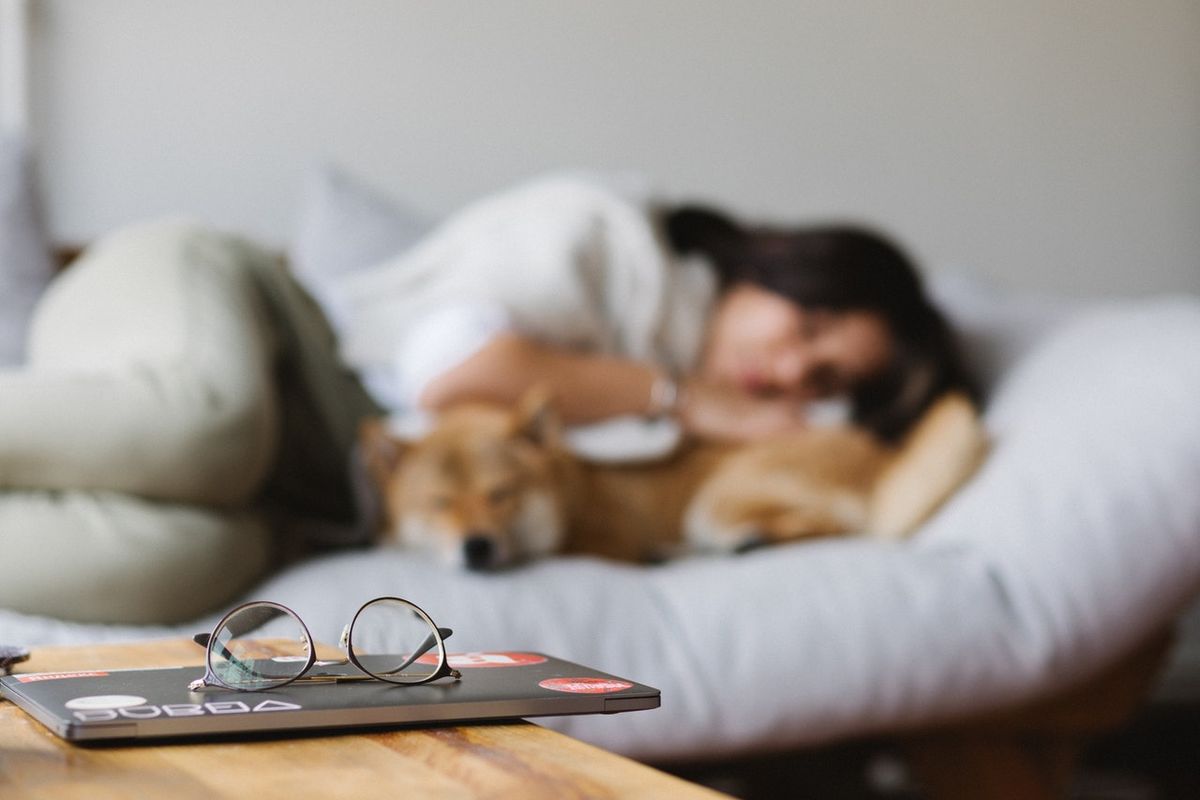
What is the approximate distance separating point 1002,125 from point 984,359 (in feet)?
2.89

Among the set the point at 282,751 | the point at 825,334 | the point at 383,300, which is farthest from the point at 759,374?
the point at 282,751

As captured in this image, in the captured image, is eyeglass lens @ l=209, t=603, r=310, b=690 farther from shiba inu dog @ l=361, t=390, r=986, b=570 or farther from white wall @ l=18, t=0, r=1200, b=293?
white wall @ l=18, t=0, r=1200, b=293

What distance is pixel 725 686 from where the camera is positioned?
114cm

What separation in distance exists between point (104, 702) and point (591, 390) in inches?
44.4

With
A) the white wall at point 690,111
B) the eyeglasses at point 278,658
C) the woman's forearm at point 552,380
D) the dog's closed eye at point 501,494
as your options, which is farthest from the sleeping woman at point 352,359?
the eyeglasses at point 278,658

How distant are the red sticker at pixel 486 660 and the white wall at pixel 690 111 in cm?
161

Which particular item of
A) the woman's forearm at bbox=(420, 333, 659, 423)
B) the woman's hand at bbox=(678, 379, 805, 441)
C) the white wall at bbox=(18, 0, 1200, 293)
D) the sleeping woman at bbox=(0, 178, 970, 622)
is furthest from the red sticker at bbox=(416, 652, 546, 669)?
the white wall at bbox=(18, 0, 1200, 293)

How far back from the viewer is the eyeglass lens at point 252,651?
486 mm

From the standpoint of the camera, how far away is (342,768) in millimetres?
406

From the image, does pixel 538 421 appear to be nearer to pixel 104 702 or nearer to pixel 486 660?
pixel 486 660

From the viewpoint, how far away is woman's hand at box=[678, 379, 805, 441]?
163 cm

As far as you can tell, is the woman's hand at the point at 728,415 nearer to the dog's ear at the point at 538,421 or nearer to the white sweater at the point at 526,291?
the white sweater at the point at 526,291

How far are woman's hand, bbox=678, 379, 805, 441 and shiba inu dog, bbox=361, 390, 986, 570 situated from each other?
25 mm

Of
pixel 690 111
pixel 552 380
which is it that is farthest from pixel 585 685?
pixel 690 111
